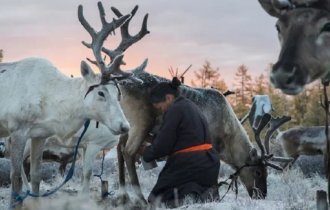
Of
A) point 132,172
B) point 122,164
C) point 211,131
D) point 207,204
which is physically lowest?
point 207,204

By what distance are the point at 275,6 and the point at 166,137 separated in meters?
3.41

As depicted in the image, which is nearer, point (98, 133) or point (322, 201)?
point (322, 201)

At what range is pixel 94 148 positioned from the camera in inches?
560

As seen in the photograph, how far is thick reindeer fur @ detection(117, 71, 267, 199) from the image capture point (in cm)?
1238

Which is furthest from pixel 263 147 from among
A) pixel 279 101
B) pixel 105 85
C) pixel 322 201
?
pixel 279 101

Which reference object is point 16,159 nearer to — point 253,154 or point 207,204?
point 207,204

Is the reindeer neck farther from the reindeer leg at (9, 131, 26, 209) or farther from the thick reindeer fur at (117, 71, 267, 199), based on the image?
the thick reindeer fur at (117, 71, 267, 199)

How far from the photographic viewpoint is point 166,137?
9.69 metres

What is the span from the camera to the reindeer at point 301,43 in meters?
5.95

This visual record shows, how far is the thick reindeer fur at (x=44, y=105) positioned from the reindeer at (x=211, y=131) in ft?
4.33

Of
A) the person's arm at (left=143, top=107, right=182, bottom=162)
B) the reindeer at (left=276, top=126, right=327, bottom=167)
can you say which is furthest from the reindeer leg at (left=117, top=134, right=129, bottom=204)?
the reindeer at (left=276, top=126, right=327, bottom=167)

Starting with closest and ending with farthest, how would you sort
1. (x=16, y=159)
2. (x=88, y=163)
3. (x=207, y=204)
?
(x=207, y=204), (x=16, y=159), (x=88, y=163)

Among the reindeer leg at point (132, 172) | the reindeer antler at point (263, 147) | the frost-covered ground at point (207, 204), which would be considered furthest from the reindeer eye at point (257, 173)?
the reindeer leg at point (132, 172)

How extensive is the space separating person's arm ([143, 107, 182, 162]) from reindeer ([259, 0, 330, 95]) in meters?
3.31
